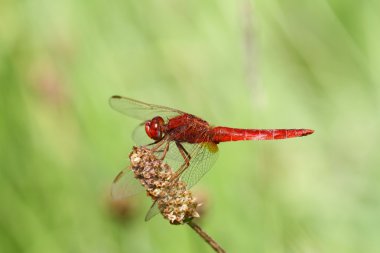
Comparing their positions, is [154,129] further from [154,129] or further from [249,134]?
[249,134]

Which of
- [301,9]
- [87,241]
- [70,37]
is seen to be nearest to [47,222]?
[87,241]

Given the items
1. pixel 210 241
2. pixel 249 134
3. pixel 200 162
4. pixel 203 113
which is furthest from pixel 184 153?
pixel 203 113

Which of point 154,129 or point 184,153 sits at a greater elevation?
point 154,129

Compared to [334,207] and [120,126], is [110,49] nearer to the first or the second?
[120,126]

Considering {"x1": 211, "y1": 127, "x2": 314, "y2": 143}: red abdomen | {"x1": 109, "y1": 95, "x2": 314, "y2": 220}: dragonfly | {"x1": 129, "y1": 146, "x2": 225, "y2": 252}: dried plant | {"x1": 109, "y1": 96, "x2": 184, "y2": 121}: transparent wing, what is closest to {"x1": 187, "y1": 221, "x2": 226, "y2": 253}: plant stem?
{"x1": 129, "y1": 146, "x2": 225, "y2": 252}: dried plant

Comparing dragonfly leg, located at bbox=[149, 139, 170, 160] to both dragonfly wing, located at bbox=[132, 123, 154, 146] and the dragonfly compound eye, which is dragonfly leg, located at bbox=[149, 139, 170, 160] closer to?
the dragonfly compound eye

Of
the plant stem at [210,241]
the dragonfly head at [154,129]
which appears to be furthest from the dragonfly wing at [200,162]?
the plant stem at [210,241]

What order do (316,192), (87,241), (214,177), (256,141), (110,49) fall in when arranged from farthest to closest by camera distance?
(110,49) < (316,192) < (214,177) < (87,241) < (256,141)
